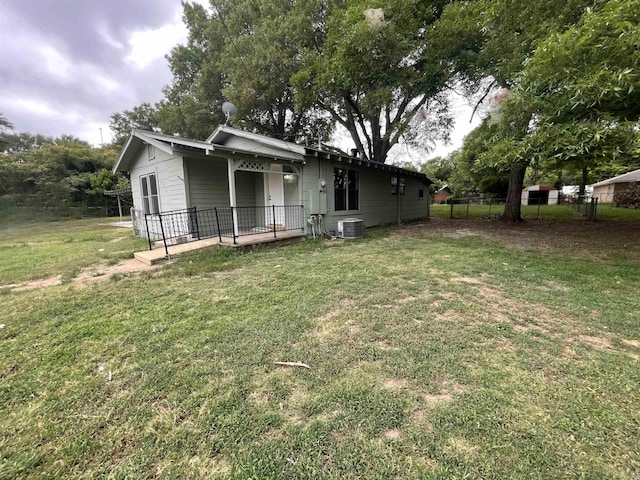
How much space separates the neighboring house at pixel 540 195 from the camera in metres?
25.3

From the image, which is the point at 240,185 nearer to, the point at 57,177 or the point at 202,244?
the point at 202,244

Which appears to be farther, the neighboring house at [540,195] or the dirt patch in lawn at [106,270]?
the neighboring house at [540,195]

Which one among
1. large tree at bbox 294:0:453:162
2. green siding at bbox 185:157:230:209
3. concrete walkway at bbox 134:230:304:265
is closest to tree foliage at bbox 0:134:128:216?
green siding at bbox 185:157:230:209

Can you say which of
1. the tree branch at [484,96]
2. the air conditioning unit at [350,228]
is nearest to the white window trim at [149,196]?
the air conditioning unit at [350,228]

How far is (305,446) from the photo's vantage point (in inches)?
58.9

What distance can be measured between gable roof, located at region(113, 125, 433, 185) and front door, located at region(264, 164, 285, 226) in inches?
32.6

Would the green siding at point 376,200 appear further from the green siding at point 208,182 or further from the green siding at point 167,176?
the green siding at point 167,176

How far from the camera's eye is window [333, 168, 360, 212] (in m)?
9.34

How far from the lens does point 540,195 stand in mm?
25766

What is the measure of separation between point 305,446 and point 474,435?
953mm

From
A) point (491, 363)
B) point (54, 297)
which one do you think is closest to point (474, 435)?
point (491, 363)

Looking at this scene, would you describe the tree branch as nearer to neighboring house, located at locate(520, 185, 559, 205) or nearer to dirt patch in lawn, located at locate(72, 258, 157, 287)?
dirt patch in lawn, located at locate(72, 258, 157, 287)

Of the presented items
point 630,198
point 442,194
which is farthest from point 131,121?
point 630,198

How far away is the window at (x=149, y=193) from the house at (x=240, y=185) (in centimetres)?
3
